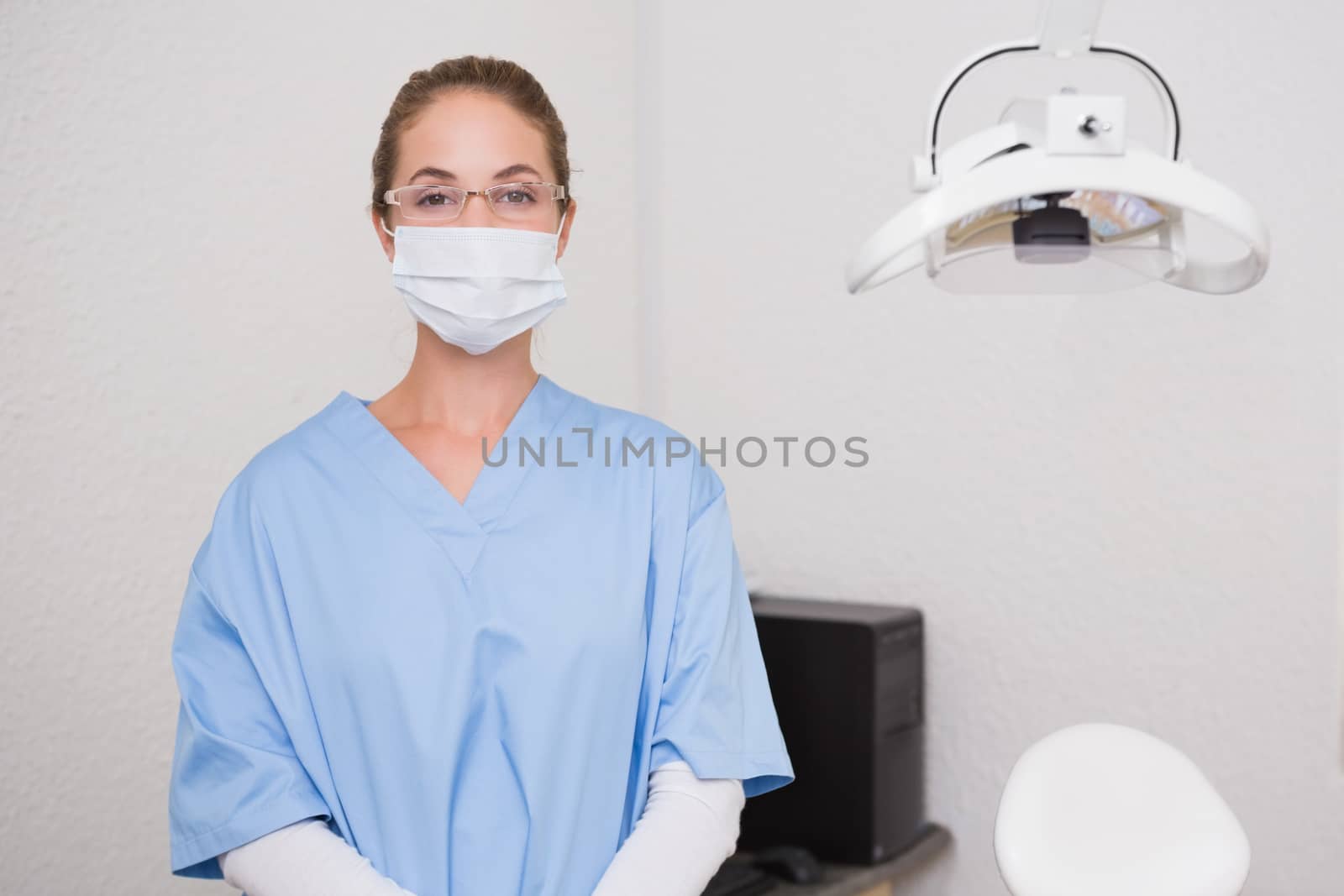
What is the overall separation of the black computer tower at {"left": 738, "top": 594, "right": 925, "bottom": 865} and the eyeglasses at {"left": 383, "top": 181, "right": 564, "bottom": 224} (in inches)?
37.5

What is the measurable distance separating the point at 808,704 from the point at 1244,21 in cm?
124

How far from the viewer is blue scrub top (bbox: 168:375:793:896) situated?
1.11 metres

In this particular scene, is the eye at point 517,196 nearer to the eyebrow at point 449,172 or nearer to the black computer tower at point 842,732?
the eyebrow at point 449,172

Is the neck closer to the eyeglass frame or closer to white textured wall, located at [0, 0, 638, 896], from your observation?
the eyeglass frame

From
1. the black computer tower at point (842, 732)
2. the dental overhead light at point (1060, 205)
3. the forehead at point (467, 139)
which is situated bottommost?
the black computer tower at point (842, 732)

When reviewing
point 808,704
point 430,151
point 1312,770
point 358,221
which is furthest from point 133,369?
point 1312,770

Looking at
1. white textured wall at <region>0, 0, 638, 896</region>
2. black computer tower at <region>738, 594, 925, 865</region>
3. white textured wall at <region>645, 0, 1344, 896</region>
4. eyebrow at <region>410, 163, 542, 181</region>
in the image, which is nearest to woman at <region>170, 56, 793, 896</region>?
eyebrow at <region>410, 163, 542, 181</region>

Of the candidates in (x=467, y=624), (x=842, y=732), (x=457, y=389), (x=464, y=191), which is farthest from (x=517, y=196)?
(x=842, y=732)

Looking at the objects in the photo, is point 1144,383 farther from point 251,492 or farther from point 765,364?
point 251,492

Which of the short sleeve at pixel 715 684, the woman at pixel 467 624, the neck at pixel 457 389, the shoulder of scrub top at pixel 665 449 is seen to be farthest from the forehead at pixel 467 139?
the short sleeve at pixel 715 684

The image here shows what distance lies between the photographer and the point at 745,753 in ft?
3.87

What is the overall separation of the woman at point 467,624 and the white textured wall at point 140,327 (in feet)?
1.26

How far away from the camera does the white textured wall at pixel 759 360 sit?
1449 mm

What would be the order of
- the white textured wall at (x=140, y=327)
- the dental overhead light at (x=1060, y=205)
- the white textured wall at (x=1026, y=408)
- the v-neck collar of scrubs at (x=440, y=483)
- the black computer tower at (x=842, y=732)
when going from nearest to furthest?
the dental overhead light at (x=1060, y=205)
the v-neck collar of scrubs at (x=440, y=483)
the white textured wall at (x=140, y=327)
the white textured wall at (x=1026, y=408)
the black computer tower at (x=842, y=732)
